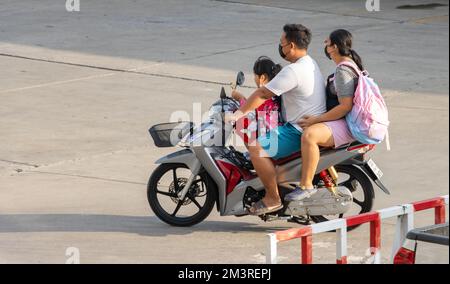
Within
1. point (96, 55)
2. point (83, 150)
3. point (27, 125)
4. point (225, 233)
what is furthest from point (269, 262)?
point (96, 55)

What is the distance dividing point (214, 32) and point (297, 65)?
410 inches

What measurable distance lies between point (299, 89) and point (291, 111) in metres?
0.22

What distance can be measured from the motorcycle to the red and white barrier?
1.34 metres

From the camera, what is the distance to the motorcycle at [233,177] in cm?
841

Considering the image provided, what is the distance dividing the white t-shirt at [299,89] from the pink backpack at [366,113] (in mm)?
269

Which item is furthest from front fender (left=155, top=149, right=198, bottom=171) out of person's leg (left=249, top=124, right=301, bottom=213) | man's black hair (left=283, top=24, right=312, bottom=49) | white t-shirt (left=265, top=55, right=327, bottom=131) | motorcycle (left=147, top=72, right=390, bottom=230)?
man's black hair (left=283, top=24, right=312, bottom=49)

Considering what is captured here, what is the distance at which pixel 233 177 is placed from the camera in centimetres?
859

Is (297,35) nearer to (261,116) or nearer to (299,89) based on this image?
(299,89)

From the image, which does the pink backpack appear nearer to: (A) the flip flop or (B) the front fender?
(A) the flip flop

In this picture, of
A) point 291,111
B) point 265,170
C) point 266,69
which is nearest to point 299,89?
point 291,111

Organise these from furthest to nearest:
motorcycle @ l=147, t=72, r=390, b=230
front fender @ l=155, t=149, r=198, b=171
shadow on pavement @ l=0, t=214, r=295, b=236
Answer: shadow on pavement @ l=0, t=214, r=295, b=236 → front fender @ l=155, t=149, r=198, b=171 → motorcycle @ l=147, t=72, r=390, b=230

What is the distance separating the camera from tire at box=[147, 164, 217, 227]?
868 centimetres
